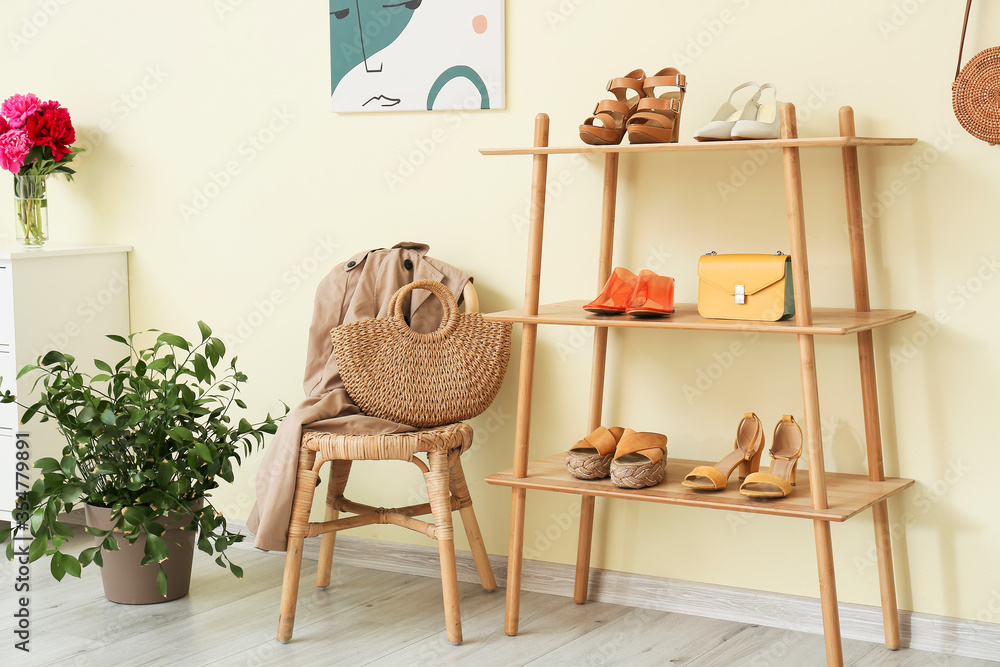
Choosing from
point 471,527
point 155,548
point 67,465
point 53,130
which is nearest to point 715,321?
point 471,527

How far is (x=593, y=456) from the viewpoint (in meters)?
2.19

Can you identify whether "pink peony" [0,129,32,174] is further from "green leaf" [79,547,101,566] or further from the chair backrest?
the chair backrest

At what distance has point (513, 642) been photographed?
7.36 feet

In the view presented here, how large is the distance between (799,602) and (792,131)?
1.06 metres

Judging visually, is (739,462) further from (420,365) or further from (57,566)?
(57,566)

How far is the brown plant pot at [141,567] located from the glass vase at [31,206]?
99cm

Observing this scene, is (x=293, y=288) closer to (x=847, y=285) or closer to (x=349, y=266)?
(x=349, y=266)

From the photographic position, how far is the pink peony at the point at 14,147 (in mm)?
2945

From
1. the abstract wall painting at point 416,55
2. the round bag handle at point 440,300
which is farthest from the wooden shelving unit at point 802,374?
the abstract wall painting at point 416,55

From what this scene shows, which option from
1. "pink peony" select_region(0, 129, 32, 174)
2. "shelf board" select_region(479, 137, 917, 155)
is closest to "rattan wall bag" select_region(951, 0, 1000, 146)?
"shelf board" select_region(479, 137, 917, 155)

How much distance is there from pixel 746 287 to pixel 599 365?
1.64ft

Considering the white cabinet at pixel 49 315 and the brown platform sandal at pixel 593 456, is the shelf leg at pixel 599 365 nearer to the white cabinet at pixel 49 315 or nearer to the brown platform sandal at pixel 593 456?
the brown platform sandal at pixel 593 456

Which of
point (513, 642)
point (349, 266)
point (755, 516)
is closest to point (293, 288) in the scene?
point (349, 266)

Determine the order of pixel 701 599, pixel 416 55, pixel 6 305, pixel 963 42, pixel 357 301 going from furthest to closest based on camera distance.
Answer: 1. pixel 6 305
2. pixel 416 55
3. pixel 357 301
4. pixel 701 599
5. pixel 963 42
